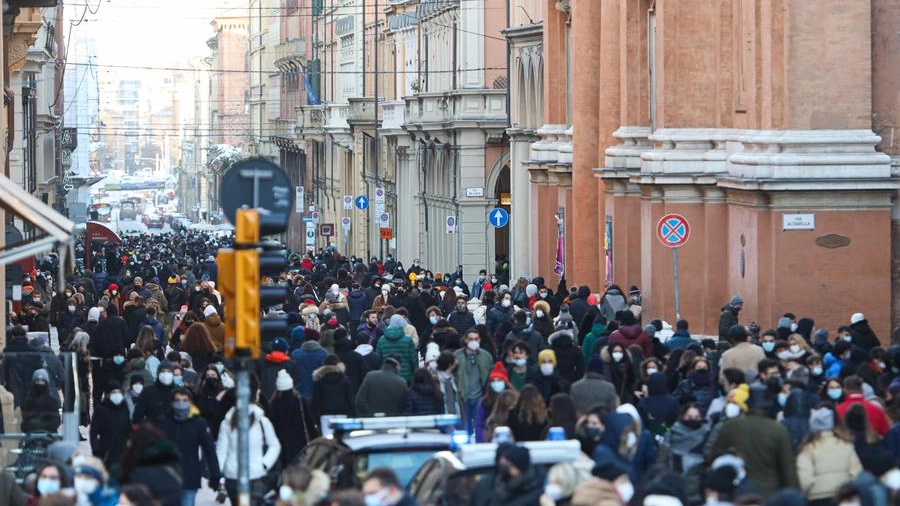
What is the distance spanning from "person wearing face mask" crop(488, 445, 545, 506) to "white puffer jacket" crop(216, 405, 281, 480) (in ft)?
13.8

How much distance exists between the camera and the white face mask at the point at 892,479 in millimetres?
13405

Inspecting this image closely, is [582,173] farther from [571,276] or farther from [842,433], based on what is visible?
[842,433]

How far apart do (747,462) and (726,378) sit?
3374 mm

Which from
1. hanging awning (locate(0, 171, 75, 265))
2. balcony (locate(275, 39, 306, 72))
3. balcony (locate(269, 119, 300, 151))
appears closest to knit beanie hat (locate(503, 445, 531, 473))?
hanging awning (locate(0, 171, 75, 265))

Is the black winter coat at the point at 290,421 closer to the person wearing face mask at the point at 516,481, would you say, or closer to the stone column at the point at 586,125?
the person wearing face mask at the point at 516,481

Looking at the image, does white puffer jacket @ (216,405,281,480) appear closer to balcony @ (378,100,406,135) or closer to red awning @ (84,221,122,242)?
red awning @ (84,221,122,242)

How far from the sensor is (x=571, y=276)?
144ft

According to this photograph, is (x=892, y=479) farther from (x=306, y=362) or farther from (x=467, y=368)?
(x=306, y=362)

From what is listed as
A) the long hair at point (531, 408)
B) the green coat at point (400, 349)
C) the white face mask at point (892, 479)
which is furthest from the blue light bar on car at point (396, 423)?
the green coat at point (400, 349)

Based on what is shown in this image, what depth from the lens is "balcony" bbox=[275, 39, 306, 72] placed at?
108 meters

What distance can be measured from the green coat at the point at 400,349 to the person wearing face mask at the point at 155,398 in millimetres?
5076

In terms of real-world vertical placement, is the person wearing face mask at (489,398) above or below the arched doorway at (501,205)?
below

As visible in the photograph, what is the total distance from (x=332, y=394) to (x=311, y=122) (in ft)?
246

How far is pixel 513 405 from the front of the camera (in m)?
17.0
